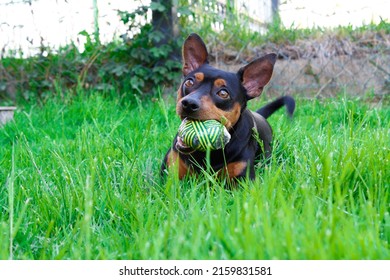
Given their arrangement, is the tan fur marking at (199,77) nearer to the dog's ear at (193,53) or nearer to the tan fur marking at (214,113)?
the tan fur marking at (214,113)

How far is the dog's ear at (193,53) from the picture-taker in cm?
303

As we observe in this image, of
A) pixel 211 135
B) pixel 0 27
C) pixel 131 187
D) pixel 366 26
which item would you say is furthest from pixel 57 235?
pixel 366 26

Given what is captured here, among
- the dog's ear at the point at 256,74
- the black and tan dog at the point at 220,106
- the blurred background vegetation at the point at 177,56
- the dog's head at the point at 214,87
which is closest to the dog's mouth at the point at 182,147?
the black and tan dog at the point at 220,106

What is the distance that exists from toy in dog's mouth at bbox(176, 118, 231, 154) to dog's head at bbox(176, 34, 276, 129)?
5cm

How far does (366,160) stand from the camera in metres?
2.14

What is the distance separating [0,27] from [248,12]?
9.87 ft

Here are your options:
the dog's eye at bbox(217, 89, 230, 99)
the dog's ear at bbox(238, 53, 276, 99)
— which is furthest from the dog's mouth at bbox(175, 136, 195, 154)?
the dog's ear at bbox(238, 53, 276, 99)

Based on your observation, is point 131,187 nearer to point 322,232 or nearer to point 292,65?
point 322,232

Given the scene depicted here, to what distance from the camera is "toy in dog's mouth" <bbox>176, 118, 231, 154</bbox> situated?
2.43m

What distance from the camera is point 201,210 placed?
193 centimetres

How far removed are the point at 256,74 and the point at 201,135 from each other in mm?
755

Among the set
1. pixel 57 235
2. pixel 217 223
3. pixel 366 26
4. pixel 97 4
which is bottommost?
pixel 57 235

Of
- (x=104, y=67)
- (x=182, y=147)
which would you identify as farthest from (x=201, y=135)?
(x=104, y=67)

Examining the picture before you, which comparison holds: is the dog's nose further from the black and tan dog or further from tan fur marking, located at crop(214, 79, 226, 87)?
tan fur marking, located at crop(214, 79, 226, 87)
